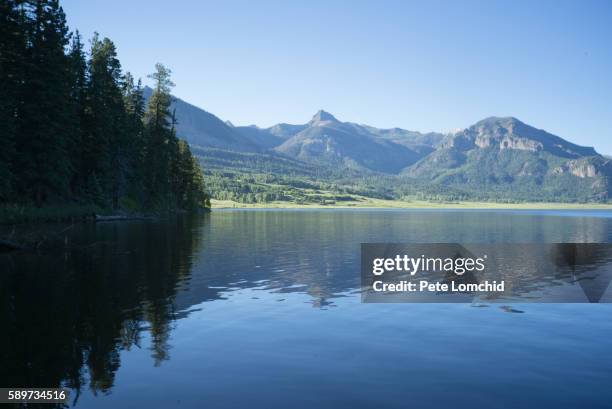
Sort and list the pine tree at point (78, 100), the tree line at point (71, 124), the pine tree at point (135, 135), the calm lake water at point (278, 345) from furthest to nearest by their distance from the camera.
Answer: the pine tree at point (135, 135) < the pine tree at point (78, 100) < the tree line at point (71, 124) < the calm lake water at point (278, 345)

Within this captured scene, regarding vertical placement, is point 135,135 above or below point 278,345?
above

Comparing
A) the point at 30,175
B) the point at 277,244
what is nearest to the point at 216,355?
the point at 277,244

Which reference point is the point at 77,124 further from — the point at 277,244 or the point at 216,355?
the point at 216,355

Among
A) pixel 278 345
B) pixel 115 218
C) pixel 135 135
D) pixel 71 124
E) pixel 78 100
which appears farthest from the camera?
pixel 135 135

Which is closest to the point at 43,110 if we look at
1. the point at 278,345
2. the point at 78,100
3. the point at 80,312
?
the point at 78,100

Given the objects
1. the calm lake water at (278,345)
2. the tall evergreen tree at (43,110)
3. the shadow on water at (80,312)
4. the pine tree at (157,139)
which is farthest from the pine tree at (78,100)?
the calm lake water at (278,345)

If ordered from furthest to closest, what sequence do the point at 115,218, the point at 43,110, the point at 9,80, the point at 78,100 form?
the point at 115,218
the point at 78,100
the point at 43,110
the point at 9,80

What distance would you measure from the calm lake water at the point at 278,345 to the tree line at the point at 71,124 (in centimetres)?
3585

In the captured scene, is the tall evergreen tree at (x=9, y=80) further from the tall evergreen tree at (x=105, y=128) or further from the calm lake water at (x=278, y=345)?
the calm lake water at (x=278, y=345)

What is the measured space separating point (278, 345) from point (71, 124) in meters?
67.8

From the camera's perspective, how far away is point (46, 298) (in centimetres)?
2431

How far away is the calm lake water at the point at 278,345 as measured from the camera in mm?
13531

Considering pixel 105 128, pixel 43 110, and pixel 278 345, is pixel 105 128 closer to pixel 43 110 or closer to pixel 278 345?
pixel 43 110

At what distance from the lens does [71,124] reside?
242 feet
